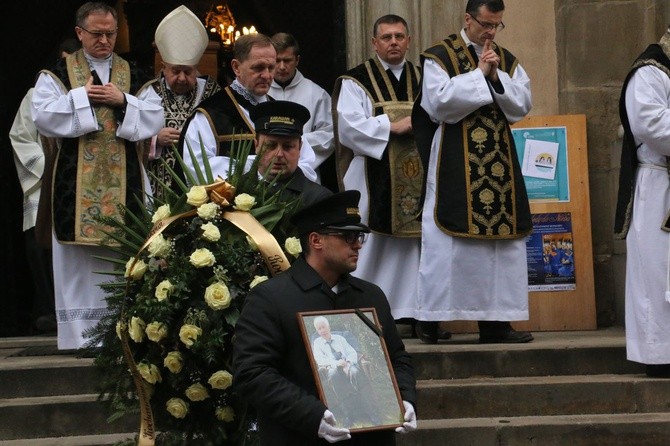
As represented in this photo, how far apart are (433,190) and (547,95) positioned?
81.2 inches

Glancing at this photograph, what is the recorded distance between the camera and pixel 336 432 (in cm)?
540

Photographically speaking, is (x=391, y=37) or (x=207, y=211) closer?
(x=207, y=211)

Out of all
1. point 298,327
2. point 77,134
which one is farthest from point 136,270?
point 77,134

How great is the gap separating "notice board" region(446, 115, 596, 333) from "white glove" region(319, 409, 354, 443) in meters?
5.44

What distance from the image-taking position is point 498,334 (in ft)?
31.6

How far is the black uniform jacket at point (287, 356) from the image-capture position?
5574mm

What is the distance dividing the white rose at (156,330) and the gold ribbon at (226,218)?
0.20 metres

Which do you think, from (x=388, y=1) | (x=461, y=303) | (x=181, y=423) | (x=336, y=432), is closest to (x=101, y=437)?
(x=181, y=423)

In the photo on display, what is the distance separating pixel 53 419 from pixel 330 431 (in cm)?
355

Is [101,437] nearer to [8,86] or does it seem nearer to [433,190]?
[433,190]

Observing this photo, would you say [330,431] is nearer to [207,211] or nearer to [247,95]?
[207,211]

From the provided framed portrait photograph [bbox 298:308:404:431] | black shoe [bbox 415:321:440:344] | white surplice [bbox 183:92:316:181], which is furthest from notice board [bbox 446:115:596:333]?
framed portrait photograph [bbox 298:308:404:431]

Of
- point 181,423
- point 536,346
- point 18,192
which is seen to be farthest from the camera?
point 18,192

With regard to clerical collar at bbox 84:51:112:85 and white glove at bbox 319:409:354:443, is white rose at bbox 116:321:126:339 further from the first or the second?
clerical collar at bbox 84:51:112:85
